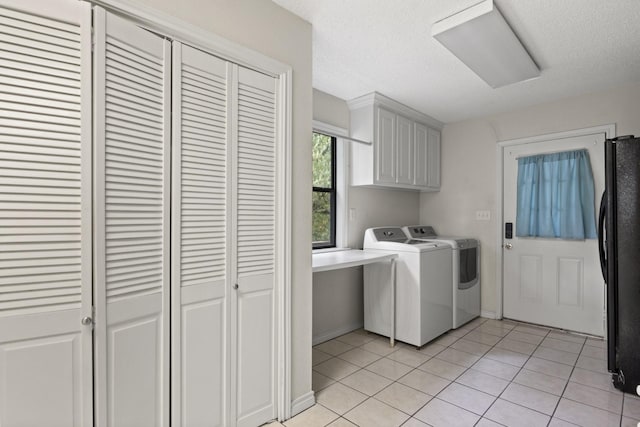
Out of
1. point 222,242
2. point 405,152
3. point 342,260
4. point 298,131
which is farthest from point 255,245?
point 405,152

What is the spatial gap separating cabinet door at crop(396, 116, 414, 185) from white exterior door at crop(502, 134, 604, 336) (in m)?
1.13

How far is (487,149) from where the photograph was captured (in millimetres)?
3906

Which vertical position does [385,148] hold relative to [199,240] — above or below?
above

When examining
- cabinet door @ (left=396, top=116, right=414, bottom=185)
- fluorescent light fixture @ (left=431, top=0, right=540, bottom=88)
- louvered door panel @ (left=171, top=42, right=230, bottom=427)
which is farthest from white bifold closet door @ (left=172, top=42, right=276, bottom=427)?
cabinet door @ (left=396, top=116, right=414, bottom=185)

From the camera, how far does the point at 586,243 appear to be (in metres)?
3.32

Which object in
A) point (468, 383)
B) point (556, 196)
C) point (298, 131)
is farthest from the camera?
point (556, 196)

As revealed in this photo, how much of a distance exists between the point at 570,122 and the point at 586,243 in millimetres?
1261

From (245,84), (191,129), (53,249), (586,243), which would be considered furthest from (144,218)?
(586,243)

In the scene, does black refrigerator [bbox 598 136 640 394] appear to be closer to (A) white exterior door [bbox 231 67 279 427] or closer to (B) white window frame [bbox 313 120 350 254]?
(B) white window frame [bbox 313 120 350 254]

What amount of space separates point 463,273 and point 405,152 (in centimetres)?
149

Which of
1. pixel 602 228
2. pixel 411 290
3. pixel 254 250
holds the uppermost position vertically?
pixel 602 228

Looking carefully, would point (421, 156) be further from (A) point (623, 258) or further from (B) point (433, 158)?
(A) point (623, 258)

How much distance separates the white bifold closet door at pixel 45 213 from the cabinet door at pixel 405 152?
2.92m

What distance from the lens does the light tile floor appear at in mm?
1963
